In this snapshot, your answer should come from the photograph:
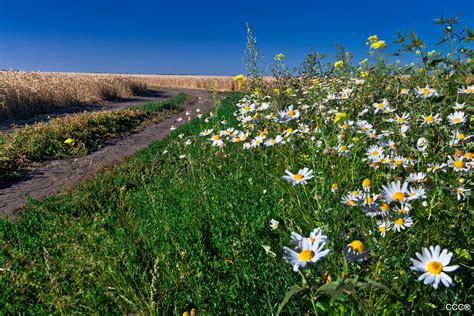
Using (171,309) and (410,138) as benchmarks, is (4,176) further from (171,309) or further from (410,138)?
(410,138)

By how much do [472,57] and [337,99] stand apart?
5.34 feet

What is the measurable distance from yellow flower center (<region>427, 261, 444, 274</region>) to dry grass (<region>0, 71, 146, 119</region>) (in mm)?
13802

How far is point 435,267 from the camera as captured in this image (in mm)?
1279

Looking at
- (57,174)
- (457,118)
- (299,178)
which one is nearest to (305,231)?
(299,178)

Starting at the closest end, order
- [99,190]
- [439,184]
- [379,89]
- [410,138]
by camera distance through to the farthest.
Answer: [439,184]
[410,138]
[379,89]
[99,190]

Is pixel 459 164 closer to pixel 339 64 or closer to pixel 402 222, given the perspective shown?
pixel 402 222

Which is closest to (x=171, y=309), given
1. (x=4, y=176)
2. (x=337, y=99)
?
(x=337, y=99)

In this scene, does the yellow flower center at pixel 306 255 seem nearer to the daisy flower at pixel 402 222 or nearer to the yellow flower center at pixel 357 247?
the yellow flower center at pixel 357 247

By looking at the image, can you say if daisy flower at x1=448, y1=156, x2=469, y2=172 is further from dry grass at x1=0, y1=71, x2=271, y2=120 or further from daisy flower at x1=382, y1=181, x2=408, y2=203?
dry grass at x1=0, y1=71, x2=271, y2=120

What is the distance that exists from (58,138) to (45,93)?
8.15m

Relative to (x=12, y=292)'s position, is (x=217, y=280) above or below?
above

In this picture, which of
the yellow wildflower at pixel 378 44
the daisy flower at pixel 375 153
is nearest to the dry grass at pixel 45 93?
the yellow wildflower at pixel 378 44

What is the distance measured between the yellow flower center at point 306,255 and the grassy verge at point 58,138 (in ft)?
17.2

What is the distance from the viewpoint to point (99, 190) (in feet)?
18.0
